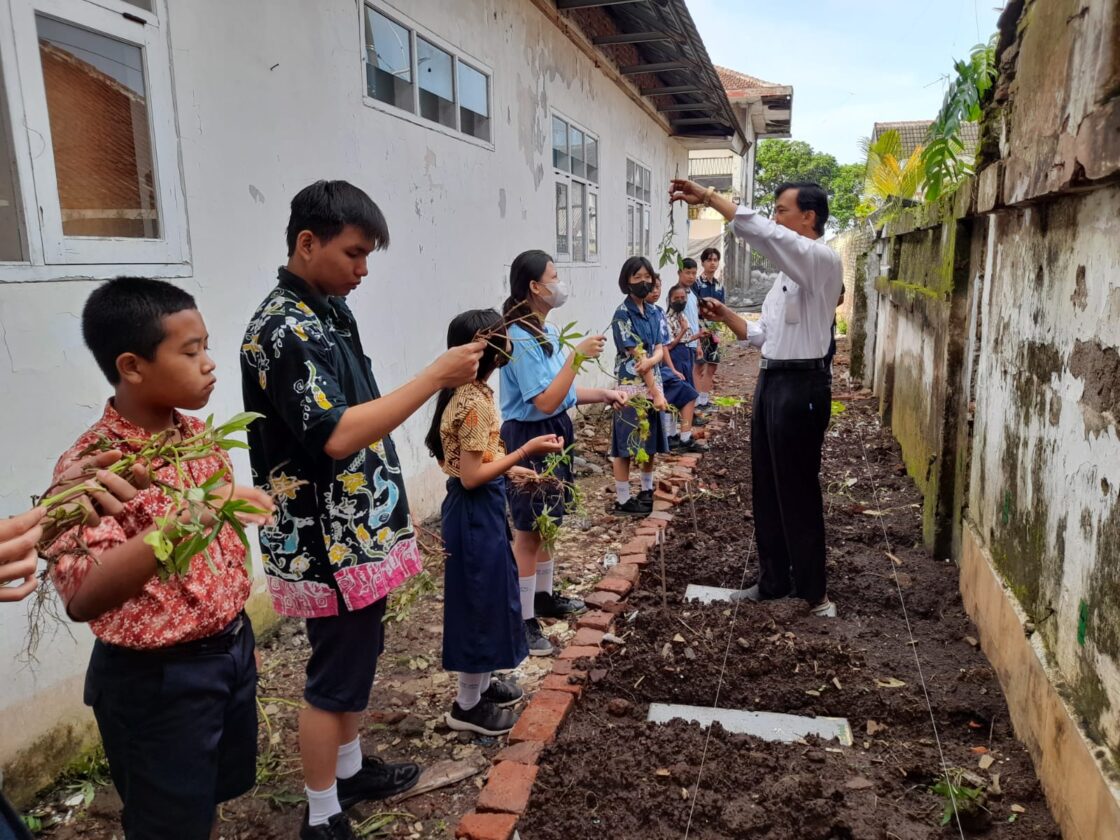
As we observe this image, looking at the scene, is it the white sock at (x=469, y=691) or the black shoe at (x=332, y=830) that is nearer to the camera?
the black shoe at (x=332, y=830)

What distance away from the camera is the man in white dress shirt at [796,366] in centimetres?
357

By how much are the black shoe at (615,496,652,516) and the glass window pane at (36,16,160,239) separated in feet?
12.5

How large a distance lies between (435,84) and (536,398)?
3200mm

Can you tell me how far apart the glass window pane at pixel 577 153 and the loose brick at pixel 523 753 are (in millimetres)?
7291

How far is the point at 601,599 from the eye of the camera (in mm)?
4145

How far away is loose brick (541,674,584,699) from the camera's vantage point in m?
3.20

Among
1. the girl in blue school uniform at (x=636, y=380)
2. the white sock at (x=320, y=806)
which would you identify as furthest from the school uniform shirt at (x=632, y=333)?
the white sock at (x=320, y=806)

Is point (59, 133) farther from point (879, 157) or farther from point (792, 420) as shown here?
point (879, 157)

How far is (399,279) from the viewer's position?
5.08 metres

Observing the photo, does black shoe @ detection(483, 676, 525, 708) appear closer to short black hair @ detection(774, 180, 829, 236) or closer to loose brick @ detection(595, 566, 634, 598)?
loose brick @ detection(595, 566, 634, 598)

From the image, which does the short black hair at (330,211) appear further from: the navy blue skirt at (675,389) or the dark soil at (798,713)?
the navy blue skirt at (675,389)

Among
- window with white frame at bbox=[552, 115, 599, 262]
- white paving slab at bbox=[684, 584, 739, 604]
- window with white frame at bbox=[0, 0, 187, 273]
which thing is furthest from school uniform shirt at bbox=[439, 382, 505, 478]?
window with white frame at bbox=[552, 115, 599, 262]

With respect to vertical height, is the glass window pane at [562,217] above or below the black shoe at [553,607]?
above

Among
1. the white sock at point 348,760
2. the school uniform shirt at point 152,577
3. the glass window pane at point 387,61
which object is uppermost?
the glass window pane at point 387,61
